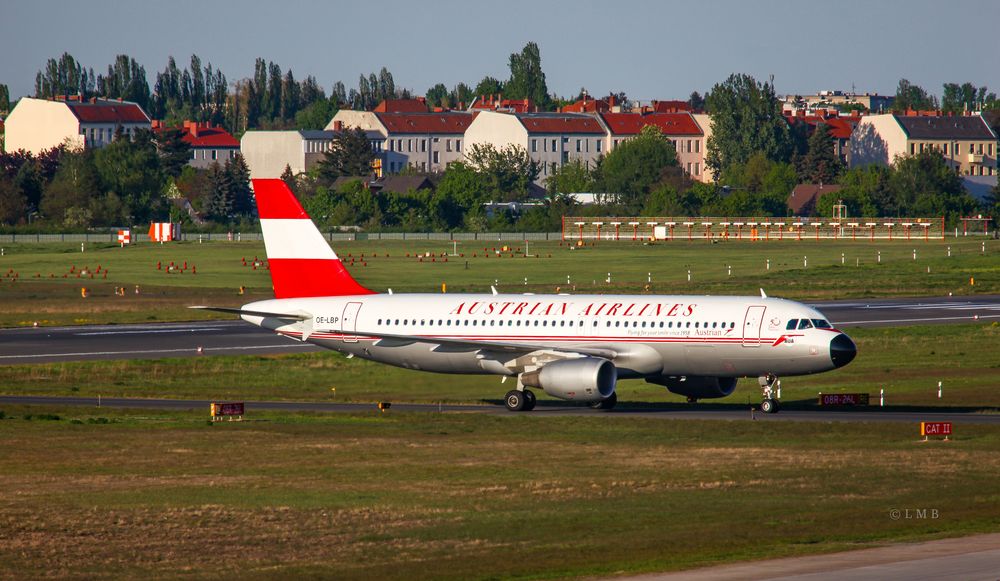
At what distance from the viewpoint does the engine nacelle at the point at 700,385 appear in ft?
187

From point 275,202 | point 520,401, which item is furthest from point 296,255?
point 520,401

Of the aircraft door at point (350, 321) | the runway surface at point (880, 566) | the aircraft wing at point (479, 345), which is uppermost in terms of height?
the aircraft door at point (350, 321)

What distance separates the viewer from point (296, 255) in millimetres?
62688

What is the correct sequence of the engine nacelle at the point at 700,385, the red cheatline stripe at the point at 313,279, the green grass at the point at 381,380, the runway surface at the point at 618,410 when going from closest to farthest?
1. the runway surface at the point at 618,410
2. the engine nacelle at the point at 700,385
3. the green grass at the point at 381,380
4. the red cheatline stripe at the point at 313,279

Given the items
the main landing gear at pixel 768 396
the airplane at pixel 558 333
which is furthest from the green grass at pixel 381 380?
the main landing gear at pixel 768 396

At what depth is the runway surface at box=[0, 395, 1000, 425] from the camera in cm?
5325

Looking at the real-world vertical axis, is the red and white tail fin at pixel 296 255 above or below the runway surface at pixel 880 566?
above

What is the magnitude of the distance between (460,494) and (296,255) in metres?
26.6

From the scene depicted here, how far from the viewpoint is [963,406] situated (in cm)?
5684

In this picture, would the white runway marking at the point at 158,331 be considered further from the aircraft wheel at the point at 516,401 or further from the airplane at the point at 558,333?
the aircraft wheel at the point at 516,401

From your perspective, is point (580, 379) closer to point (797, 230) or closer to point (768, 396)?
point (768, 396)

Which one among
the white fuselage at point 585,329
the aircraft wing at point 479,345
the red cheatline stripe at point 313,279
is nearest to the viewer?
the white fuselage at point 585,329

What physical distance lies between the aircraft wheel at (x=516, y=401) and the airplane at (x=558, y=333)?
0.05 metres

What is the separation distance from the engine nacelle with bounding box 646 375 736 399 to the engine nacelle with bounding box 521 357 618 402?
3.28m
